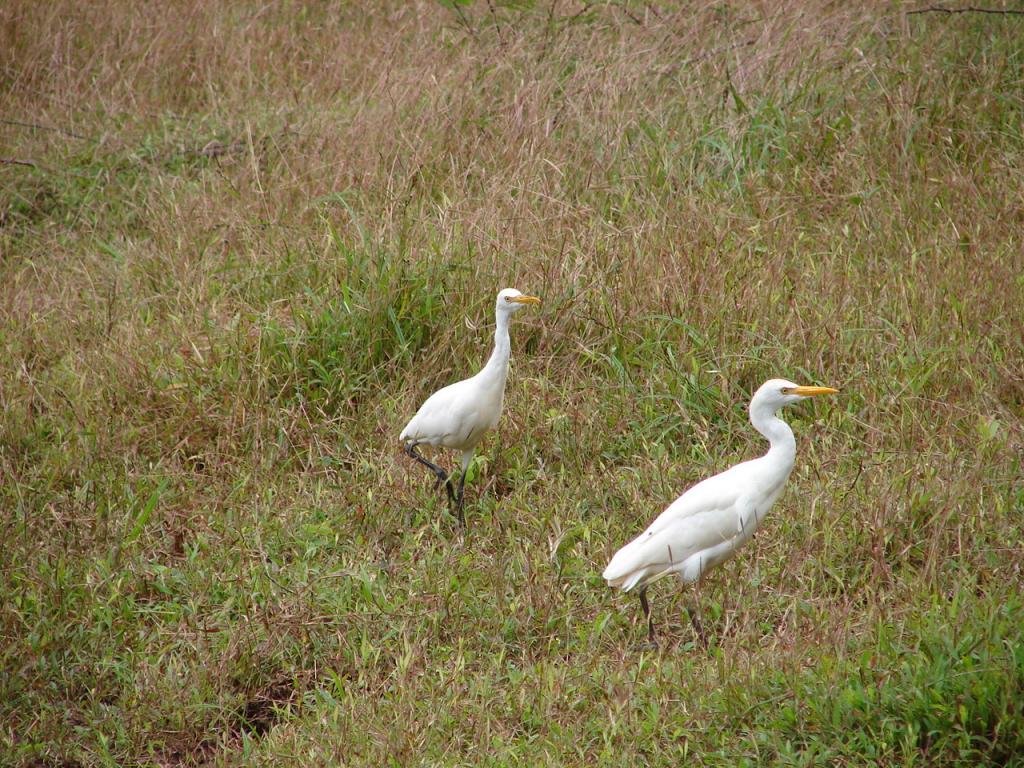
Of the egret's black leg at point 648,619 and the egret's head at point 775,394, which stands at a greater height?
the egret's head at point 775,394

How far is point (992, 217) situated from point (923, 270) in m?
0.64

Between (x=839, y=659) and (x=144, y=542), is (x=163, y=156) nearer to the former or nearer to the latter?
(x=144, y=542)

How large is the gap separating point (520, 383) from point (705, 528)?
1598 millimetres

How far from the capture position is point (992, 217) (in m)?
5.51

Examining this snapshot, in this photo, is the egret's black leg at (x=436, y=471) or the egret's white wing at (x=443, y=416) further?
the egret's black leg at (x=436, y=471)

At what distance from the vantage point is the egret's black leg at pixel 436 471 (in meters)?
4.55

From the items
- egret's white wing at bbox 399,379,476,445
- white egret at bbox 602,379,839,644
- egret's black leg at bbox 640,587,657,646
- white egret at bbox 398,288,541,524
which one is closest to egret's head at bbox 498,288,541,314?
white egret at bbox 398,288,541,524

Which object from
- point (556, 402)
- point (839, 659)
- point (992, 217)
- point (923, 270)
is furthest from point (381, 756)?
point (992, 217)

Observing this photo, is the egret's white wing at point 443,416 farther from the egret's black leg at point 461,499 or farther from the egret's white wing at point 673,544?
the egret's white wing at point 673,544

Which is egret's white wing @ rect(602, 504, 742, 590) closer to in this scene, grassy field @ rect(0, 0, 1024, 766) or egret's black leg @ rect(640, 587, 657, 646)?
egret's black leg @ rect(640, 587, 657, 646)

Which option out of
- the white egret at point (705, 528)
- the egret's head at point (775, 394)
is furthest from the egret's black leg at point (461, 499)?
the egret's head at point (775, 394)

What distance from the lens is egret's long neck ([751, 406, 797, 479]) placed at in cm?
361

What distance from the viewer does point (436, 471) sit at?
15.1 ft

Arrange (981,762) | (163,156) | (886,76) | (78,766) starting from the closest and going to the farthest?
(981,762) → (78,766) → (886,76) → (163,156)
